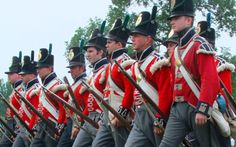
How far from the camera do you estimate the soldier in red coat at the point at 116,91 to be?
8617 millimetres

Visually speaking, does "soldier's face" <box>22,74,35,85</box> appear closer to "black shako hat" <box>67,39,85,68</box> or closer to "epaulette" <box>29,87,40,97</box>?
"epaulette" <box>29,87,40,97</box>

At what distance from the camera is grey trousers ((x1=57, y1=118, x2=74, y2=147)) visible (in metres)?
10.6

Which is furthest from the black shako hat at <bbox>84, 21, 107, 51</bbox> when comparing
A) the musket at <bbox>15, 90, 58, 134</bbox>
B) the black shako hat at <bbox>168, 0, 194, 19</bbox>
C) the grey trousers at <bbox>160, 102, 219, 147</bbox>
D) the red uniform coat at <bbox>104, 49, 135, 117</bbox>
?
the grey trousers at <bbox>160, 102, 219, 147</bbox>

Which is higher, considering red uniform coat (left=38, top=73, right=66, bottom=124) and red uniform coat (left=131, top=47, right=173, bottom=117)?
red uniform coat (left=131, top=47, right=173, bottom=117)

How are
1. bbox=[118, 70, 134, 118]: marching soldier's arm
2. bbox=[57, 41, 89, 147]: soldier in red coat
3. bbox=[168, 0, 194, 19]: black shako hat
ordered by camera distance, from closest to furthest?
bbox=[168, 0, 194, 19]: black shako hat < bbox=[118, 70, 134, 118]: marching soldier's arm < bbox=[57, 41, 89, 147]: soldier in red coat

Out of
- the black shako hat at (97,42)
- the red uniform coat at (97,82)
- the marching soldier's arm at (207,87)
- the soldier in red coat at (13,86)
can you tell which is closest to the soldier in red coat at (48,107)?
the red uniform coat at (97,82)

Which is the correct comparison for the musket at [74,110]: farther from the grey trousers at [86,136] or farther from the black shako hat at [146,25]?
the black shako hat at [146,25]

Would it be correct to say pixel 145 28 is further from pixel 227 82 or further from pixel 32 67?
pixel 32 67

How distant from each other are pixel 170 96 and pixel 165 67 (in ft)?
1.17

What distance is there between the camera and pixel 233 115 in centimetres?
823

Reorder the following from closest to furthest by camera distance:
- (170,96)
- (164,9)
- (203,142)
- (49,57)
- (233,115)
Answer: (203,142)
(170,96)
(233,115)
(49,57)
(164,9)

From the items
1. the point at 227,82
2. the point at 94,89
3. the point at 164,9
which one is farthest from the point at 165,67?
the point at 164,9

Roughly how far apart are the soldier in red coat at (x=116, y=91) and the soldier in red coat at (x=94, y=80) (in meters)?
0.26

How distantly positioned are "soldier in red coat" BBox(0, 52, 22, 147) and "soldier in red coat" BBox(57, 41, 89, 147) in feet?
8.03
